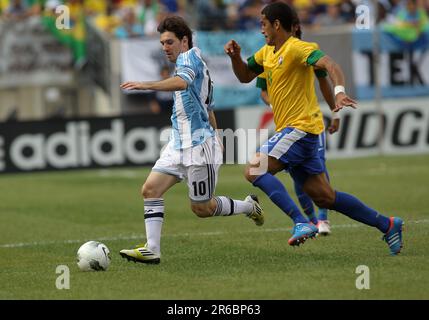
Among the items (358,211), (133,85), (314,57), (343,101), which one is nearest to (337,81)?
(343,101)

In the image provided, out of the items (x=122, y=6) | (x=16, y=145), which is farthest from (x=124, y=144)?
(x=122, y=6)

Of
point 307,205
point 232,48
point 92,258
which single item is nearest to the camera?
point 92,258

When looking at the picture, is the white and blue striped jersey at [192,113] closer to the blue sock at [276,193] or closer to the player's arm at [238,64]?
the player's arm at [238,64]

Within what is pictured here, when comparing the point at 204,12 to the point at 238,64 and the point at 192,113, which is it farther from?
the point at 192,113

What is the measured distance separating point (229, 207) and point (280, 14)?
1975 mm

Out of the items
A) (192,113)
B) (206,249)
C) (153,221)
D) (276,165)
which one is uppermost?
(192,113)

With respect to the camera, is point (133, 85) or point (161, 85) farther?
point (161, 85)

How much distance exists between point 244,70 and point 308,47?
0.89 meters

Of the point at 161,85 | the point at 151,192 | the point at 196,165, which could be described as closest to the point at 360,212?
the point at 196,165

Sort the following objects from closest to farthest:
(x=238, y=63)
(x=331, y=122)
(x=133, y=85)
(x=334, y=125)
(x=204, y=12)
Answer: (x=133, y=85), (x=238, y=63), (x=334, y=125), (x=331, y=122), (x=204, y=12)

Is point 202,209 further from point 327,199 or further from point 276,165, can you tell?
point 327,199

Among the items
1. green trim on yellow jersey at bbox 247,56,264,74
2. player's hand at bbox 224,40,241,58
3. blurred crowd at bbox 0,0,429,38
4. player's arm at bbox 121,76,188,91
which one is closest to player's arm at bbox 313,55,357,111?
player's hand at bbox 224,40,241,58

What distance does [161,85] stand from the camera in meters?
8.66

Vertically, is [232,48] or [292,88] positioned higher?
[232,48]
